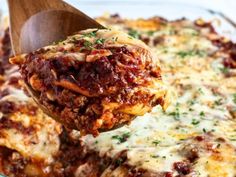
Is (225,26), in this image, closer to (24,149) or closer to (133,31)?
(133,31)

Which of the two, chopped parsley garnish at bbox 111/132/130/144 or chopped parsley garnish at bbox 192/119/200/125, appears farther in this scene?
chopped parsley garnish at bbox 192/119/200/125

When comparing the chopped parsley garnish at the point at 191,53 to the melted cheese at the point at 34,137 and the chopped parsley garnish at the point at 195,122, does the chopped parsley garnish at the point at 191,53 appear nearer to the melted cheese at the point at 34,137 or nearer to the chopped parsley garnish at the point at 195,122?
the chopped parsley garnish at the point at 195,122

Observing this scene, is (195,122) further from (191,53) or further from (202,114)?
(191,53)

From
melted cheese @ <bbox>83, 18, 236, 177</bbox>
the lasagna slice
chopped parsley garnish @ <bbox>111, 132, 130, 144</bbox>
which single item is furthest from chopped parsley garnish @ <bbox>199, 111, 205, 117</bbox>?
the lasagna slice

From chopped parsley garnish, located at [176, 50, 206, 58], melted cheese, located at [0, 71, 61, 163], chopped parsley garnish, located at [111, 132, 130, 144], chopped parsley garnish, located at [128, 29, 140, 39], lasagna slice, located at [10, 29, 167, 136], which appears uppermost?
lasagna slice, located at [10, 29, 167, 136]

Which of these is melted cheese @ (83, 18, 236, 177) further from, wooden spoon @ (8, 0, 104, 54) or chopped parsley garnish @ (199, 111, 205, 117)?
wooden spoon @ (8, 0, 104, 54)

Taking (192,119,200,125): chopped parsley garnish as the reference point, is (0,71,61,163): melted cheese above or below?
below

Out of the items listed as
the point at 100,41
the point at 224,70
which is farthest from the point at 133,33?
the point at 100,41

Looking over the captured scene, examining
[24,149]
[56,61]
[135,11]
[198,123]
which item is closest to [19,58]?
[56,61]
